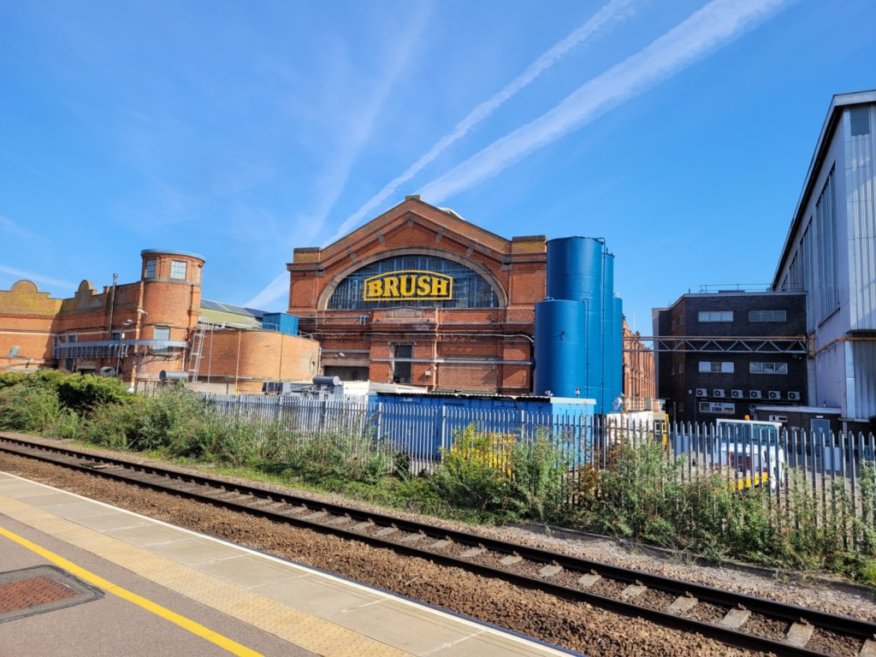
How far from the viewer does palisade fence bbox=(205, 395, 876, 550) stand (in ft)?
29.2

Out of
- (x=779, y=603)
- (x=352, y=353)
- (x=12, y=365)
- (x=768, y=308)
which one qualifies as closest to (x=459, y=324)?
(x=352, y=353)

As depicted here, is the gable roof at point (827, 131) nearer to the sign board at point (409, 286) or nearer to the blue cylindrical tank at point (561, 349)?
the blue cylindrical tank at point (561, 349)

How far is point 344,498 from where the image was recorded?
13.4 m

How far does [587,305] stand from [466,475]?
1171 centimetres

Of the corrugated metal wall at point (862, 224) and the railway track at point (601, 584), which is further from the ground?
the corrugated metal wall at point (862, 224)

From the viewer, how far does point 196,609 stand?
579 cm

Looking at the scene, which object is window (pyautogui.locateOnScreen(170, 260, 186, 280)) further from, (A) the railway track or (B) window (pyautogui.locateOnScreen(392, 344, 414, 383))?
(A) the railway track

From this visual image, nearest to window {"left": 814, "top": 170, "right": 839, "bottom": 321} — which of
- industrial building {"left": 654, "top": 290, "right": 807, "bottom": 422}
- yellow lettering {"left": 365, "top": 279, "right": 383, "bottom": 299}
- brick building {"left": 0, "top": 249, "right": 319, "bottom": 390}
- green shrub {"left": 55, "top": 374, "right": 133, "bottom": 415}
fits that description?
industrial building {"left": 654, "top": 290, "right": 807, "bottom": 422}

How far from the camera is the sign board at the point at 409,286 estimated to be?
147 feet

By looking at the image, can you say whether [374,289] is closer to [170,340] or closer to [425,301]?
[425,301]

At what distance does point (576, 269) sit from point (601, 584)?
16.2m

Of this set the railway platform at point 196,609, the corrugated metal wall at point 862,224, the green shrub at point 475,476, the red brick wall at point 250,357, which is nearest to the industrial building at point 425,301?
the red brick wall at point 250,357

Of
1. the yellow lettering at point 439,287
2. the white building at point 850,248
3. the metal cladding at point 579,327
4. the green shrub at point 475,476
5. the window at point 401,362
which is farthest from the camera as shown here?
the yellow lettering at point 439,287

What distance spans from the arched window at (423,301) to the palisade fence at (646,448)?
2557 cm
